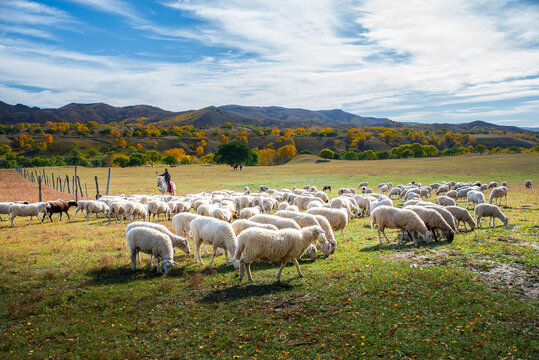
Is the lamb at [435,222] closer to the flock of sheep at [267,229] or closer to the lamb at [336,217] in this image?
the flock of sheep at [267,229]

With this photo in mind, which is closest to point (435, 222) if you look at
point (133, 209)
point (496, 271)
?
point (496, 271)

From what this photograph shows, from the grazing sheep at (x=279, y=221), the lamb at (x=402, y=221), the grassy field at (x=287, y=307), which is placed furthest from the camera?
the lamb at (x=402, y=221)

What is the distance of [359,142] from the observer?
181m

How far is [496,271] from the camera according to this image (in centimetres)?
948

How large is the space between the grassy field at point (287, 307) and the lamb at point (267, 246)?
611 mm

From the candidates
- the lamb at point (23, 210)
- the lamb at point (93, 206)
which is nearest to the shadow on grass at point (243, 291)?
the lamb at point (93, 206)

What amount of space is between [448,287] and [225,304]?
5964 mm

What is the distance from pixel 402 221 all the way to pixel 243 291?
25.3 ft

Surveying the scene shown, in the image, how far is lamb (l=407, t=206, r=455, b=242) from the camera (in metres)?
13.2

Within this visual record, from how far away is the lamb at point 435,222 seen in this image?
1323 cm

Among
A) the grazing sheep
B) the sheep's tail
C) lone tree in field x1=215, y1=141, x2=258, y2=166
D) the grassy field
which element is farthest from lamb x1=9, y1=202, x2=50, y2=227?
lone tree in field x1=215, y1=141, x2=258, y2=166

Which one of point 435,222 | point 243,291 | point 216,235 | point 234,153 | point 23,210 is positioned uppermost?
point 234,153

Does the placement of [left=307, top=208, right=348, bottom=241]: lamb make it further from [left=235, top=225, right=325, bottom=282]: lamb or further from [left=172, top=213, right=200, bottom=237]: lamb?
[left=172, top=213, right=200, bottom=237]: lamb

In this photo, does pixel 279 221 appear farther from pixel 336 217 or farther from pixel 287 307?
pixel 287 307
